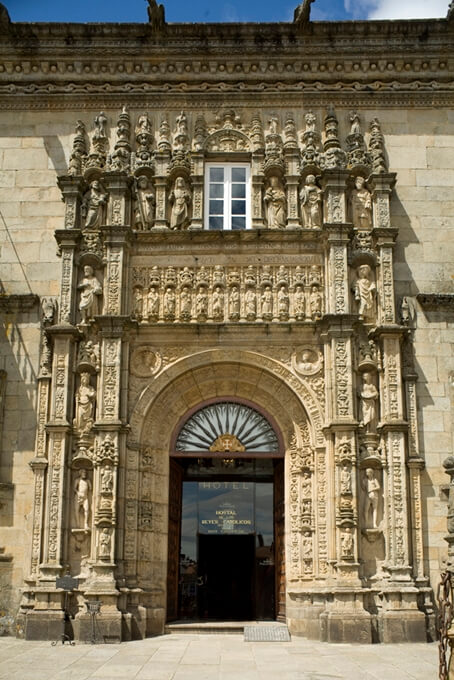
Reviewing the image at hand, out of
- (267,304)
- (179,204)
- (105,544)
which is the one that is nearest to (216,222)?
(179,204)

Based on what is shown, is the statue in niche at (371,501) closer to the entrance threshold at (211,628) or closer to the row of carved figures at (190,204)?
the entrance threshold at (211,628)

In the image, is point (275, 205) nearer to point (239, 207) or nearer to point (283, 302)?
point (239, 207)

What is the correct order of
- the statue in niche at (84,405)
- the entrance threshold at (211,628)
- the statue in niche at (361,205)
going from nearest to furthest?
the entrance threshold at (211,628) → the statue in niche at (84,405) → the statue in niche at (361,205)

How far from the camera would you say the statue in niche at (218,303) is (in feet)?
49.2

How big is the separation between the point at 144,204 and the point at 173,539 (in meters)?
6.54

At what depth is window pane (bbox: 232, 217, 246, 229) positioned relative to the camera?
15.8 metres

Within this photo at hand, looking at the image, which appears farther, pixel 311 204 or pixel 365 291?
pixel 311 204

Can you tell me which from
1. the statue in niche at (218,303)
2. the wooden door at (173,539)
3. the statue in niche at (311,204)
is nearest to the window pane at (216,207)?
the statue in niche at (311,204)

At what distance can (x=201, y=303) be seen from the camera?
15070 mm

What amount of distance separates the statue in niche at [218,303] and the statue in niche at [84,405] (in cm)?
263

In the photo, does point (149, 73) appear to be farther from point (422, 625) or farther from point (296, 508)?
point (422, 625)

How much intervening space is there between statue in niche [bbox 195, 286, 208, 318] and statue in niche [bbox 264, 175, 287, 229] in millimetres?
1829

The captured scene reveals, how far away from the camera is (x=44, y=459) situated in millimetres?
14359

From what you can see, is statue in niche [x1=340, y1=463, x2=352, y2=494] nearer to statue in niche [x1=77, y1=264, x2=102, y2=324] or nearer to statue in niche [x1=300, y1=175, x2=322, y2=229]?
statue in niche [x1=300, y1=175, x2=322, y2=229]
